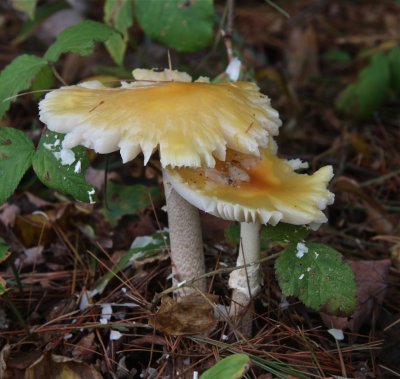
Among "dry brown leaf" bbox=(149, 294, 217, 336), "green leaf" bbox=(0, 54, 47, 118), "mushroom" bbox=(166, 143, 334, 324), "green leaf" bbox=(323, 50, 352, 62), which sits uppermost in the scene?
"green leaf" bbox=(0, 54, 47, 118)

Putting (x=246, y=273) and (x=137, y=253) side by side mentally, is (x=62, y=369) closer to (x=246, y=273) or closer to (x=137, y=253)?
(x=137, y=253)

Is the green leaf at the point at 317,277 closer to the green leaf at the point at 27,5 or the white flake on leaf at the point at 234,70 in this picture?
the white flake on leaf at the point at 234,70

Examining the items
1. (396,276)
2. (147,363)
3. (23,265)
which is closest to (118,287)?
(147,363)

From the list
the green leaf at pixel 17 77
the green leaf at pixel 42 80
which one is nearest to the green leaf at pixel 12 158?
the green leaf at pixel 17 77

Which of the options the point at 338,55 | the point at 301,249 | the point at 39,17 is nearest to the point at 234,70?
the point at 301,249

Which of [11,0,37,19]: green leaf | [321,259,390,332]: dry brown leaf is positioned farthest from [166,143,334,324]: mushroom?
[11,0,37,19]: green leaf

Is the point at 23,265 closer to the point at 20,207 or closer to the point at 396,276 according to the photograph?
the point at 20,207

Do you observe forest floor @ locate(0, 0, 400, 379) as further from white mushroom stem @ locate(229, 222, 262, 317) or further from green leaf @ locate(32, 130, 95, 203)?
green leaf @ locate(32, 130, 95, 203)
